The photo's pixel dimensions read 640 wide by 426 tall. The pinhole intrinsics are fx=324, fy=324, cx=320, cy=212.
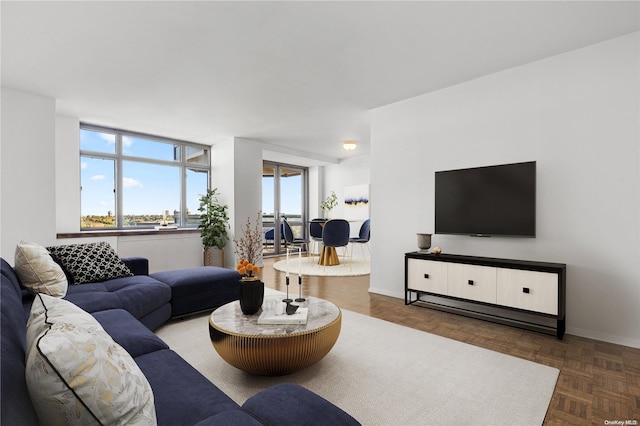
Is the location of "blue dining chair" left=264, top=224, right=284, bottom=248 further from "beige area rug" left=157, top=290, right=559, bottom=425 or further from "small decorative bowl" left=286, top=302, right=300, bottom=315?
"small decorative bowl" left=286, top=302, right=300, bottom=315

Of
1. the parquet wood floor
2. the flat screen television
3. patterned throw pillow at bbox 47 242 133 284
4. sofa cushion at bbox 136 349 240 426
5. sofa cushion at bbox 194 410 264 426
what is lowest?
the parquet wood floor

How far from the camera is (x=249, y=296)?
2332 millimetres

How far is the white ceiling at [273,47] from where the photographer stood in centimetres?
239

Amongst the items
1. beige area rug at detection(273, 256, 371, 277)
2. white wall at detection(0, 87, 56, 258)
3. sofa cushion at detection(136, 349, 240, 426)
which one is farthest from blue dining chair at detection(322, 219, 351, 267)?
sofa cushion at detection(136, 349, 240, 426)

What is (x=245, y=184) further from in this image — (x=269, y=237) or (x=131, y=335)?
(x=131, y=335)

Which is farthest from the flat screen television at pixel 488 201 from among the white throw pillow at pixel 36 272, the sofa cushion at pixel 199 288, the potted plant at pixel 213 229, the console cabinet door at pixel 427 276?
the potted plant at pixel 213 229

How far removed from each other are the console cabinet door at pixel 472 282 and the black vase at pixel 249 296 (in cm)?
210

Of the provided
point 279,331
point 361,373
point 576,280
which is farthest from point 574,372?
point 279,331

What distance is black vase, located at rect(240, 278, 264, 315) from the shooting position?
2.33 meters

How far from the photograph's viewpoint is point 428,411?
179 cm

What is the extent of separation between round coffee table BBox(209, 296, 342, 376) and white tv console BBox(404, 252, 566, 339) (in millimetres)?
1707

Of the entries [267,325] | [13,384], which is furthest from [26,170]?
[13,384]

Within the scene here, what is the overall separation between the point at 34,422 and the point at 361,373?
183cm

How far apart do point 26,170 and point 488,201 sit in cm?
536
